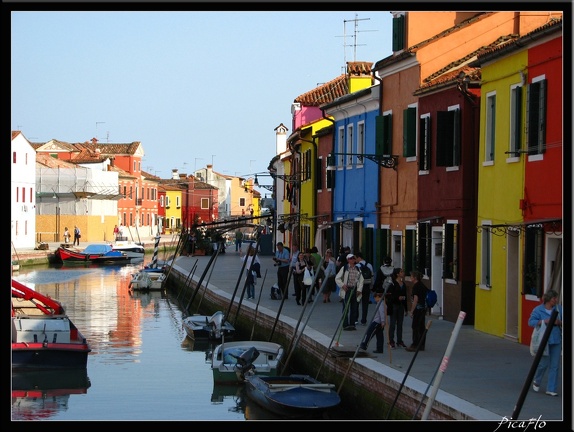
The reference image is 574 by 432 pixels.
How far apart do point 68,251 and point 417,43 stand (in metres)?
42.9

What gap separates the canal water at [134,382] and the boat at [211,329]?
258 millimetres

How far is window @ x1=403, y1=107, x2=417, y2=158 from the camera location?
Answer: 25922 mm

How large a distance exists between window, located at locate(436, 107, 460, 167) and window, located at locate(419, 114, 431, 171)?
1329mm

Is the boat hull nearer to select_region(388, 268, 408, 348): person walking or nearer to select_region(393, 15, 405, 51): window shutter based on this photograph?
select_region(388, 268, 408, 348): person walking

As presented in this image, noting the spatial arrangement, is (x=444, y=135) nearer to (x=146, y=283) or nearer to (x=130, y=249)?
(x=146, y=283)

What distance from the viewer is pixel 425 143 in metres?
25.2

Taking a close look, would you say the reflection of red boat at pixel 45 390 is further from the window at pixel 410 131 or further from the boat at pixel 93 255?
the boat at pixel 93 255

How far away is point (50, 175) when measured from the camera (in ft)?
268

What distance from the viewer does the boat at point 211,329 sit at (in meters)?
27.0

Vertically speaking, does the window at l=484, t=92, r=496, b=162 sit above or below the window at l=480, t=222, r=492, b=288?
above

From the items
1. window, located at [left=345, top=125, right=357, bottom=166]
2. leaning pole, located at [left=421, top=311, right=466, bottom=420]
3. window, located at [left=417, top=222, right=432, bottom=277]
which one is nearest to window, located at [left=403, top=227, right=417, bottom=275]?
window, located at [left=417, top=222, right=432, bottom=277]

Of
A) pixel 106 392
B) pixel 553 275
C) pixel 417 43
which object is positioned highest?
pixel 417 43

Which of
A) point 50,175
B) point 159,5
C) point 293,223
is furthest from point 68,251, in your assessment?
point 159,5

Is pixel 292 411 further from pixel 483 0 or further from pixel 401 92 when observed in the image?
pixel 401 92
